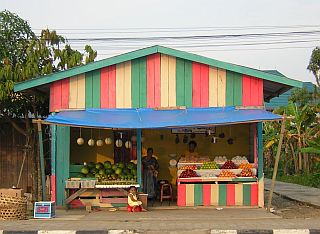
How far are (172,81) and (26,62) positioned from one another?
4.26 metres

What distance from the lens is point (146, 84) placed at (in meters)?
12.3

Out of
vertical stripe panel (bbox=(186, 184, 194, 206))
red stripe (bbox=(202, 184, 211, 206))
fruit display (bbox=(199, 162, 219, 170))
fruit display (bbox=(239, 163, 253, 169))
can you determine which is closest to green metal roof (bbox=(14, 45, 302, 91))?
fruit display (bbox=(239, 163, 253, 169))

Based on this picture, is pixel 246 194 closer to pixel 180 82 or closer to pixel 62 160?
pixel 180 82

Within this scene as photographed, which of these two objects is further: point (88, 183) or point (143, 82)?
A: point (143, 82)

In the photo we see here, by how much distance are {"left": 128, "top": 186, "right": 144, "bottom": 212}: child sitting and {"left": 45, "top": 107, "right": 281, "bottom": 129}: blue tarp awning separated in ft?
5.51

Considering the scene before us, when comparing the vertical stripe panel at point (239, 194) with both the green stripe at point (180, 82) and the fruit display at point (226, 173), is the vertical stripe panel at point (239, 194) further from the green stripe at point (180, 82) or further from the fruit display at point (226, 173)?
the green stripe at point (180, 82)

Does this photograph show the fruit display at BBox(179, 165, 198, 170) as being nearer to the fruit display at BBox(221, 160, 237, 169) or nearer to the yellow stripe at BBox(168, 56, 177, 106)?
the fruit display at BBox(221, 160, 237, 169)

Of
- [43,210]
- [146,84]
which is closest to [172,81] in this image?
[146,84]

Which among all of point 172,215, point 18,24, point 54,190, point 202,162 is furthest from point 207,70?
point 18,24

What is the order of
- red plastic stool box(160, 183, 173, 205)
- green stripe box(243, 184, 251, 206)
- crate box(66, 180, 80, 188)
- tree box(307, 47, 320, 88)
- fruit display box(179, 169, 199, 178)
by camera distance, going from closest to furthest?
crate box(66, 180, 80, 188) < green stripe box(243, 184, 251, 206) < fruit display box(179, 169, 199, 178) < red plastic stool box(160, 183, 173, 205) < tree box(307, 47, 320, 88)

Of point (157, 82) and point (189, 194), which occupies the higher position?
point (157, 82)

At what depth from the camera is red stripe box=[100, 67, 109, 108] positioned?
1232 cm

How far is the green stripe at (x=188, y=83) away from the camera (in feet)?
40.3

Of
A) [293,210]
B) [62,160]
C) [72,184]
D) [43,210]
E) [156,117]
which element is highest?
[156,117]
